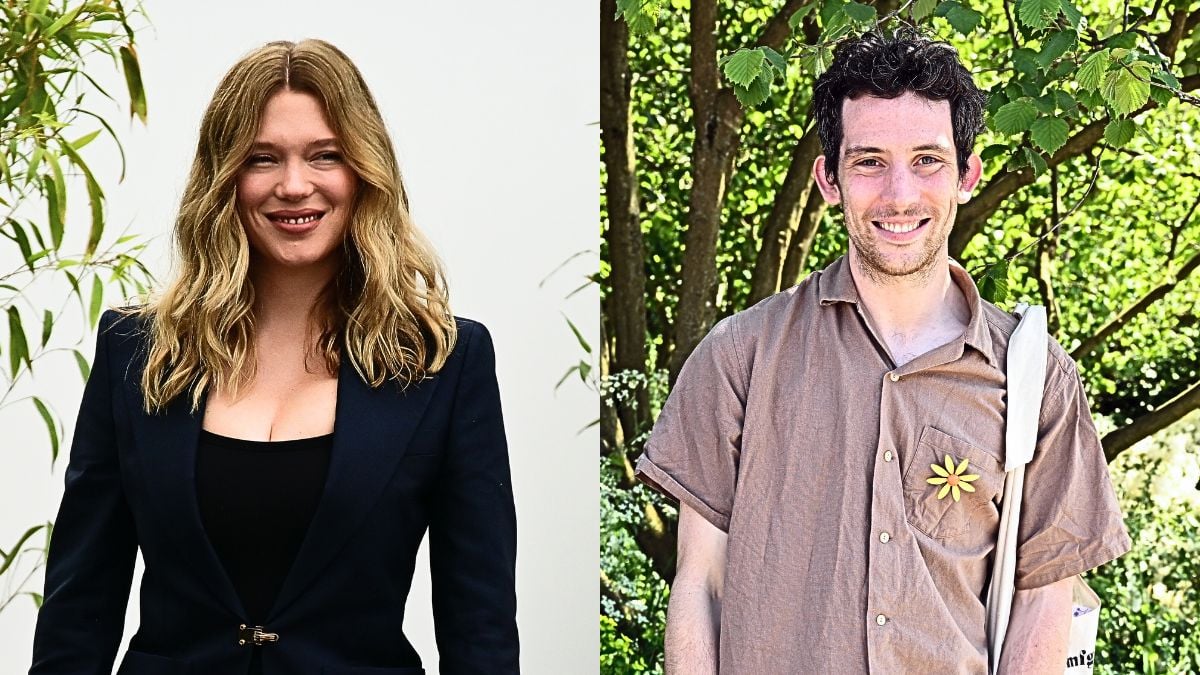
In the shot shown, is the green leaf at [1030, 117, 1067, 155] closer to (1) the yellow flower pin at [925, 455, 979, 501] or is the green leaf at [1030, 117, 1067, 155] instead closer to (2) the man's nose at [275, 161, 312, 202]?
(1) the yellow flower pin at [925, 455, 979, 501]

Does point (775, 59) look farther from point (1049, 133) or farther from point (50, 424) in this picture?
point (50, 424)

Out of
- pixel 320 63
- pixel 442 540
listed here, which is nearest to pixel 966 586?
pixel 442 540

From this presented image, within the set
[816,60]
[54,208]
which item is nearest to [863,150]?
[816,60]

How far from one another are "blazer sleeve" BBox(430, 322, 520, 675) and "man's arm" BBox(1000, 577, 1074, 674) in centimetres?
63

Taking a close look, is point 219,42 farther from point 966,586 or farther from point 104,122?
point 966,586

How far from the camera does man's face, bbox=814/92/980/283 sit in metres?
1.84

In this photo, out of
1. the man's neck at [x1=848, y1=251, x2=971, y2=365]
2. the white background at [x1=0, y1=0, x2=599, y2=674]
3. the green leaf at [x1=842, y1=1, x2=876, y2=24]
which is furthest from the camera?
the white background at [x1=0, y1=0, x2=599, y2=674]

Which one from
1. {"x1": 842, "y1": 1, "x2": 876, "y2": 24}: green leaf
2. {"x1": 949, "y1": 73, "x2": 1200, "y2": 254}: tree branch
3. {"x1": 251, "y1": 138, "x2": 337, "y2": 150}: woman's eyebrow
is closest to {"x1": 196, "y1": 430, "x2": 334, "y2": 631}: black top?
{"x1": 251, "y1": 138, "x2": 337, "y2": 150}: woman's eyebrow

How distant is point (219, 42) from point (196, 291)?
111cm

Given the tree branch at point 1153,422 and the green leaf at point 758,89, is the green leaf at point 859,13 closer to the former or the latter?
the green leaf at point 758,89

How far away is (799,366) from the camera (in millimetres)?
1926

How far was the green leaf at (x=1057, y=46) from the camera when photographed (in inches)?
99.9

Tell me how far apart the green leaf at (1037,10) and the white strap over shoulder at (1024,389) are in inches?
26.8

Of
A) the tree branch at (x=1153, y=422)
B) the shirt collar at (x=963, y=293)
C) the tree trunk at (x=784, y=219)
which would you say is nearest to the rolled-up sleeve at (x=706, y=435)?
the shirt collar at (x=963, y=293)
